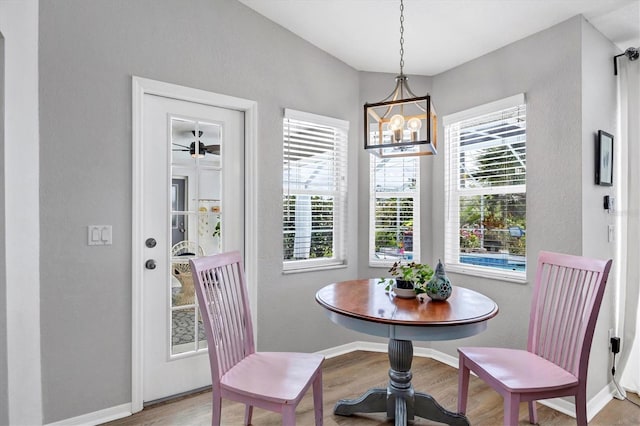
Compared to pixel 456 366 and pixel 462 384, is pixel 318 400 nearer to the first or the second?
pixel 462 384

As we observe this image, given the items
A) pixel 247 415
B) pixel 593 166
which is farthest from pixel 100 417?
pixel 593 166

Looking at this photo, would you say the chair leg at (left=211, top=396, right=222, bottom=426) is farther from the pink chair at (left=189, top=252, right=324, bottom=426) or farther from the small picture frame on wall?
the small picture frame on wall

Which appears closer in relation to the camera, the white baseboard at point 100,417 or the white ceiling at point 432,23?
the white baseboard at point 100,417

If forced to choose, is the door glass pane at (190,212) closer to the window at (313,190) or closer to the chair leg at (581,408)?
the window at (313,190)

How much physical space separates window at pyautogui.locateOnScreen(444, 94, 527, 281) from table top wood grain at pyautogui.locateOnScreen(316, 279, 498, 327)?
2.78 feet

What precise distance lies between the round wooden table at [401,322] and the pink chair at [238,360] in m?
0.35

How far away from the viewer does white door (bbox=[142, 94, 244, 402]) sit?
2383 mm

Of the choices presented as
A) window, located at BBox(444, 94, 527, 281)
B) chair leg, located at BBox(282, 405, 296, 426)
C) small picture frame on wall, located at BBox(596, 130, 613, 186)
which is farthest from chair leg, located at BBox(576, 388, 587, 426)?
small picture frame on wall, located at BBox(596, 130, 613, 186)

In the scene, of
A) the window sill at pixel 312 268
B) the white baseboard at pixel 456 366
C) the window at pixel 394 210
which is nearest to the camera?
the white baseboard at pixel 456 366

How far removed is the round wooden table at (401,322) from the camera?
5.22ft

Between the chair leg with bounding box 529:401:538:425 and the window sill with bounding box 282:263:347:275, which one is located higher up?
the window sill with bounding box 282:263:347:275

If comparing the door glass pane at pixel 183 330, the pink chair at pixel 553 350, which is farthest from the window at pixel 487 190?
the door glass pane at pixel 183 330

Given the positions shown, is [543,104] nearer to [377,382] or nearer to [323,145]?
[323,145]

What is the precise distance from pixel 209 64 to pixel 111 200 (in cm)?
114
